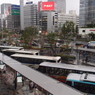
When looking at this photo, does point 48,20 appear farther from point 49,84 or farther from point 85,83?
point 49,84

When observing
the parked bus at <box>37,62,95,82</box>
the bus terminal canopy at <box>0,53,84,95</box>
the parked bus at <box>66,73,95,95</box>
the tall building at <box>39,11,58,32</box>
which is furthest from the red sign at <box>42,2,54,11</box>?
the bus terminal canopy at <box>0,53,84,95</box>

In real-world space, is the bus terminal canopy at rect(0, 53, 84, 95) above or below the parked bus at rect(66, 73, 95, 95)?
above

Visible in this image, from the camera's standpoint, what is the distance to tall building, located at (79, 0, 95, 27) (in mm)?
44641

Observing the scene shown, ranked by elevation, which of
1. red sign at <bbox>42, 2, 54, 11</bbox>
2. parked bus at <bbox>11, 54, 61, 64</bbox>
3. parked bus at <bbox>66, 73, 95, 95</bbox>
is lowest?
parked bus at <bbox>66, 73, 95, 95</bbox>

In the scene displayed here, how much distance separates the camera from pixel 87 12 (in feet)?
152

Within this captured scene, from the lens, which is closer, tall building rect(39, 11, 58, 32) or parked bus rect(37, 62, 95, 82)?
parked bus rect(37, 62, 95, 82)

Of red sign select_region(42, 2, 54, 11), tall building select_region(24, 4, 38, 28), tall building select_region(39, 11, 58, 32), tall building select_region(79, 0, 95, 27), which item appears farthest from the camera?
tall building select_region(24, 4, 38, 28)

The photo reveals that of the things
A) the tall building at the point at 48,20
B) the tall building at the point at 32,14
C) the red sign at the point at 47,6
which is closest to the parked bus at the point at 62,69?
the red sign at the point at 47,6

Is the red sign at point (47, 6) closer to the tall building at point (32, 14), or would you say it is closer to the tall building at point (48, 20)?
the tall building at point (48, 20)

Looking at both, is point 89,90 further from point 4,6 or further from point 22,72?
point 4,6

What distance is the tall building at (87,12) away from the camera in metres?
44.6

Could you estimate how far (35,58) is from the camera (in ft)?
41.8

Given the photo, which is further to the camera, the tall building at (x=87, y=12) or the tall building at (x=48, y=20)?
the tall building at (x=48, y=20)

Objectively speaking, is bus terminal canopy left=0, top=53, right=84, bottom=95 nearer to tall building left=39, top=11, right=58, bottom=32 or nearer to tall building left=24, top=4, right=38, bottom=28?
tall building left=39, top=11, right=58, bottom=32
